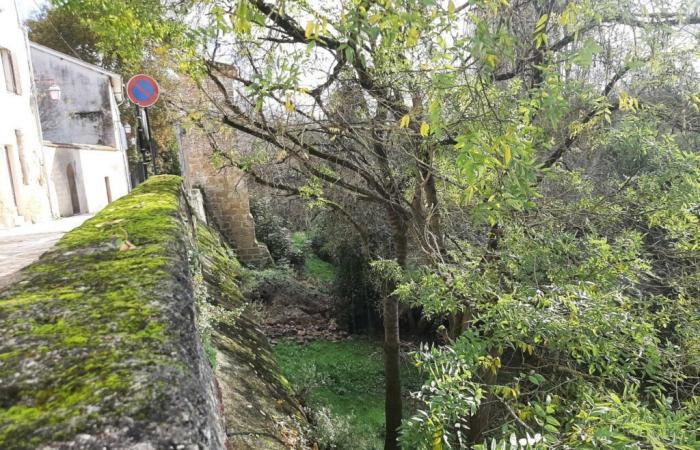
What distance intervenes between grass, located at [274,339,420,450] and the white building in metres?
8.20

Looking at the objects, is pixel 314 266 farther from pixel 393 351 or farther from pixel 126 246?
pixel 126 246

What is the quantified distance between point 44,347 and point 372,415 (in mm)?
8783

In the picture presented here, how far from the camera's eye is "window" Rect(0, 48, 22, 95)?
12.7 meters

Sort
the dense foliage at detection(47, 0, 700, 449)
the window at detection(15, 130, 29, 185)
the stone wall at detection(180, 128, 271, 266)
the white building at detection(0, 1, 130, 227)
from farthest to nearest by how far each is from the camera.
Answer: the stone wall at detection(180, 128, 271, 266) < the window at detection(15, 130, 29, 185) < the white building at detection(0, 1, 130, 227) < the dense foliage at detection(47, 0, 700, 449)

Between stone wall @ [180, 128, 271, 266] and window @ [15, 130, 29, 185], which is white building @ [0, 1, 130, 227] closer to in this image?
window @ [15, 130, 29, 185]

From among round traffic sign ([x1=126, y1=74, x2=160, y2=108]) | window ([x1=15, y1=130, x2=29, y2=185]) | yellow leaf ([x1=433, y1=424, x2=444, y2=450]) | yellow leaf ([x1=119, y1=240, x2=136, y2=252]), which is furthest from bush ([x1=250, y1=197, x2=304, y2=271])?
yellow leaf ([x1=119, y1=240, x2=136, y2=252])

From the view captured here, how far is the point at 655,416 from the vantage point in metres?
2.55

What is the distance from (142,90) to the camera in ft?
23.3

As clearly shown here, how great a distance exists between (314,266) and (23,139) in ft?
34.8

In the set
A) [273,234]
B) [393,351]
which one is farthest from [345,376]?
[273,234]

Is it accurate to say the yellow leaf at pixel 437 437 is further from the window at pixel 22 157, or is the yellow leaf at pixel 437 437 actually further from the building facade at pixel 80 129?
the building facade at pixel 80 129

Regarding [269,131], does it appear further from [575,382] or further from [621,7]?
[575,382]

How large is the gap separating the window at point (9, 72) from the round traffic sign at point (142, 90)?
8485 millimetres

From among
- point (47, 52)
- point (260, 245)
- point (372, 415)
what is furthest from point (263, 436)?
point (47, 52)
